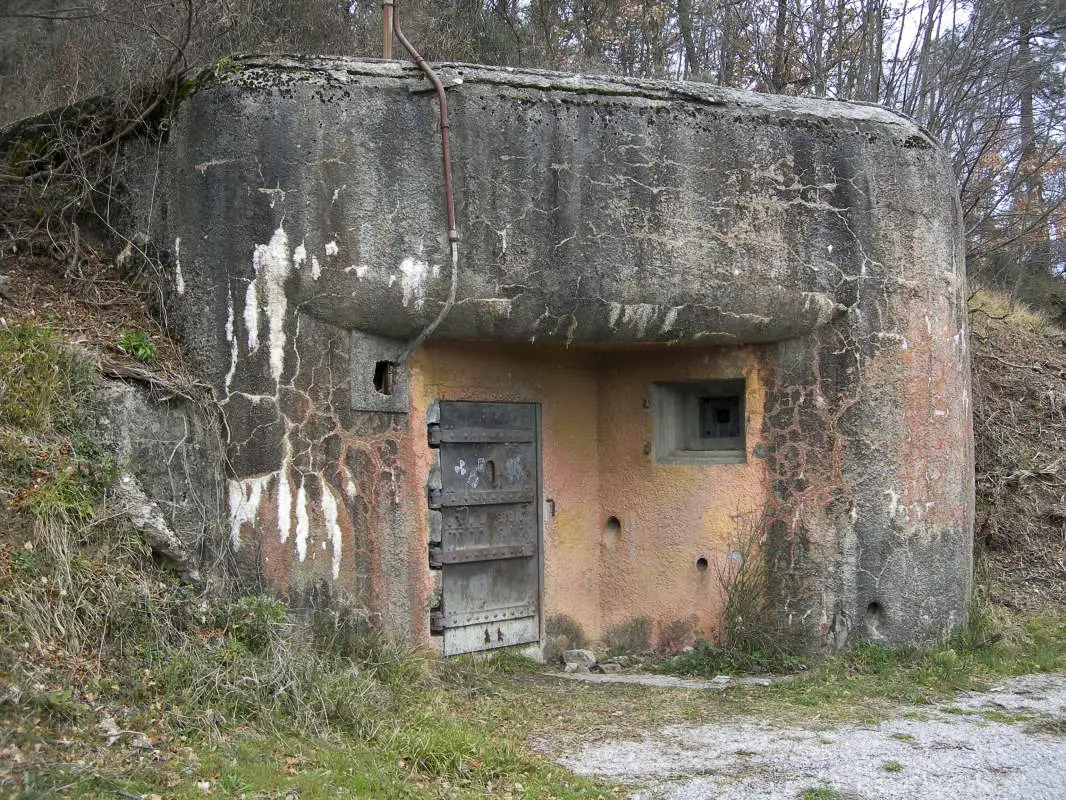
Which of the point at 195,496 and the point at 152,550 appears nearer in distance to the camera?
the point at 152,550

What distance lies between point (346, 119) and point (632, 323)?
2.02 m

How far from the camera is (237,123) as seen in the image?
19.0 ft

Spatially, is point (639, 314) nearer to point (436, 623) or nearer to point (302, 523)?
point (436, 623)

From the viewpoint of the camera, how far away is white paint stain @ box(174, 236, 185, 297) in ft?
19.1

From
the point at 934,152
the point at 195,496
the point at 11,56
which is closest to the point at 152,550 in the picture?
the point at 195,496

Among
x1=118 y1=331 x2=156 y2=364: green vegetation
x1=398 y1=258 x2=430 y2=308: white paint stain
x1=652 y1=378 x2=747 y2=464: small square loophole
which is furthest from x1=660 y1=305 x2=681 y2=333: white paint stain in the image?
x1=118 y1=331 x2=156 y2=364: green vegetation

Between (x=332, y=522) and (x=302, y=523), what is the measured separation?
6.5 inches

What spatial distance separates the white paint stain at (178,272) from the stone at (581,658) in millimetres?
3362

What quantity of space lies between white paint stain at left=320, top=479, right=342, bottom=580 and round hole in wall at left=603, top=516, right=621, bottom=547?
228cm

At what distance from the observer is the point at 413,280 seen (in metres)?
5.91

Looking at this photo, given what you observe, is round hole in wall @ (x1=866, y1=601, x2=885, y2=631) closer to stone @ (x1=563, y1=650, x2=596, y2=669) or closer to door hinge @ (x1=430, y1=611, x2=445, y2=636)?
stone @ (x1=563, y1=650, x2=596, y2=669)

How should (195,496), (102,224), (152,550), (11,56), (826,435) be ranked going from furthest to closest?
(11,56) → (826,435) → (102,224) → (195,496) → (152,550)

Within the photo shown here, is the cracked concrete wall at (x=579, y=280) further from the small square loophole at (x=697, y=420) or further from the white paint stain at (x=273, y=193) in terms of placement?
the small square loophole at (x=697, y=420)

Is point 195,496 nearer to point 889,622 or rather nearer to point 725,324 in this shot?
point 725,324
